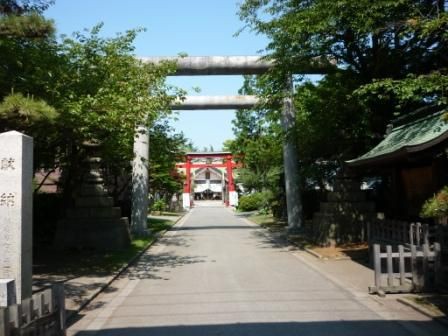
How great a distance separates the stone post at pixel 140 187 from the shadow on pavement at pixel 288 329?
1743 centimetres

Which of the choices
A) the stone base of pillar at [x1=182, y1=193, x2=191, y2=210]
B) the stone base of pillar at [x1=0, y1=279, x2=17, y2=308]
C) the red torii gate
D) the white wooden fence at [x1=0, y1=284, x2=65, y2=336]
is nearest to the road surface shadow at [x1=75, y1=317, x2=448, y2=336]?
the white wooden fence at [x1=0, y1=284, x2=65, y2=336]

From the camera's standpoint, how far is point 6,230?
7.56 metres

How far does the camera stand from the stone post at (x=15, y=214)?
751cm

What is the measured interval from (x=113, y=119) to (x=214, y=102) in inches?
638

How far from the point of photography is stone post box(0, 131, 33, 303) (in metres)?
7.51

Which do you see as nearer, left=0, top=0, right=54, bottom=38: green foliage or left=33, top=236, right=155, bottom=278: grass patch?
left=0, top=0, right=54, bottom=38: green foliage

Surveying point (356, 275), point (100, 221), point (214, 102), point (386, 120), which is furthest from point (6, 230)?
point (214, 102)

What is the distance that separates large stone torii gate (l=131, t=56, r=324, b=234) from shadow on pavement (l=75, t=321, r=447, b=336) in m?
13.0

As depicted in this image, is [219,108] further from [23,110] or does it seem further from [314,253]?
[23,110]

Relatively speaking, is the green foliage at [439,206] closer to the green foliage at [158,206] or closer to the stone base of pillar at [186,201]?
the green foliage at [158,206]

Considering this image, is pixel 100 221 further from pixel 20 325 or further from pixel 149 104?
pixel 20 325

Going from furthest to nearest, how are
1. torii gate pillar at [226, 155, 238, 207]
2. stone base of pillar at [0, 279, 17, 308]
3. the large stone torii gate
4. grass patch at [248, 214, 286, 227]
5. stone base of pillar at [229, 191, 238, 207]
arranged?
stone base of pillar at [229, 191, 238, 207] → torii gate pillar at [226, 155, 238, 207] → grass patch at [248, 214, 286, 227] → the large stone torii gate → stone base of pillar at [0, 279, 17, 308]

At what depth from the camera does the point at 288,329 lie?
774cm

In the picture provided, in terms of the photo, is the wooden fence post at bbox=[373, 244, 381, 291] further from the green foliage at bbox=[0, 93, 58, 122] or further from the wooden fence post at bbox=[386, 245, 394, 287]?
the green foliage at bbox=[0, 93, 58, 122]
